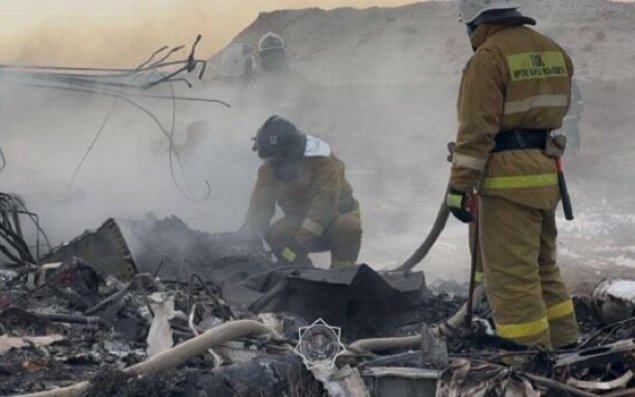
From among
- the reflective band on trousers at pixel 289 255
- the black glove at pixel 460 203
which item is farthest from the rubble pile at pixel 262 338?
the reflective band on trousers at pixel 289 255

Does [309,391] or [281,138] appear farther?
[281,138]

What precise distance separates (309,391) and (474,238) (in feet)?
3.92

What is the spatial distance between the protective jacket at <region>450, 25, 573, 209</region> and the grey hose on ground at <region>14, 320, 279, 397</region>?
1.07 m

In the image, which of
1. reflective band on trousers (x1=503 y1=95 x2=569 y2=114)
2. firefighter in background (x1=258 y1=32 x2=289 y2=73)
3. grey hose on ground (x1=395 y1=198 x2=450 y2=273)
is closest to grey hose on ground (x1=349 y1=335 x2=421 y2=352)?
reflective band on trousers (x1=503 y1=95 x2=569 y2=114)

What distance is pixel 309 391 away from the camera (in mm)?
4383

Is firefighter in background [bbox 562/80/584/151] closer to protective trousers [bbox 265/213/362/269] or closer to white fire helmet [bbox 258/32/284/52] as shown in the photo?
white fire helmet [bbox 258/32/284/52]

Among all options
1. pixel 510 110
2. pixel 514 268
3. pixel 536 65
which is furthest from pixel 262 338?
pixel 536 65

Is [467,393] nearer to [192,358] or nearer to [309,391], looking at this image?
[309,391]

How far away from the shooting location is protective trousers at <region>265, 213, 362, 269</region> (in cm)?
816

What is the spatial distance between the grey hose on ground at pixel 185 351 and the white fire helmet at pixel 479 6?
1.67m

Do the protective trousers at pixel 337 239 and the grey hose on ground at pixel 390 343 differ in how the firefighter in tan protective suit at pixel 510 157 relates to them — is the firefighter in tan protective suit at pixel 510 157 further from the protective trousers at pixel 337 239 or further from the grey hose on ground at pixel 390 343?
the protective trousers at pixel 337 239

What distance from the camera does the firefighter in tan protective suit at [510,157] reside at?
188 inches

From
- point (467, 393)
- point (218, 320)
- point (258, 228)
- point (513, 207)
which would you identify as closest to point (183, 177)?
point (258, 228)

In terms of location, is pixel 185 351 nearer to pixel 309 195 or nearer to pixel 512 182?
pixel 512 182
